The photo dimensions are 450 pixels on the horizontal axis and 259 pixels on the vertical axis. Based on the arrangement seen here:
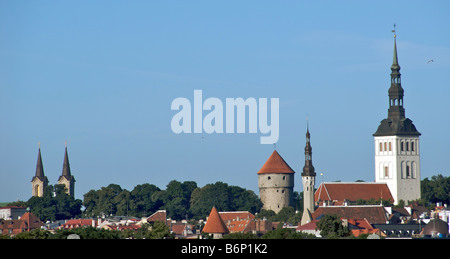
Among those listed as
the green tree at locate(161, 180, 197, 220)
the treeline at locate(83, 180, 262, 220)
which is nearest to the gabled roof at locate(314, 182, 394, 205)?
the treeline at locate(83, 180, 262, 220)

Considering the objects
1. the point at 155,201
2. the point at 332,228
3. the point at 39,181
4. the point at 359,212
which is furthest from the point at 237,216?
the point at 39,181

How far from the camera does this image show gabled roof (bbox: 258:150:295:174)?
13488 centimetres

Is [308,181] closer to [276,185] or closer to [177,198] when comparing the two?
[276,185]

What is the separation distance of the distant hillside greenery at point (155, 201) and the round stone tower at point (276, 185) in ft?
5.09

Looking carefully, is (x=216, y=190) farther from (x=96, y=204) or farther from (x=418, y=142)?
(x=418, y=142)

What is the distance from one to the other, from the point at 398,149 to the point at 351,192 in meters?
6.83

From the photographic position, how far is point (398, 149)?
425 ft

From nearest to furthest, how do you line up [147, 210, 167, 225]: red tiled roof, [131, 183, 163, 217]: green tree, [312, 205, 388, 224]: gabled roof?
[312, 205, 388, 224]: gabled roof
[147, 210, 167, 225]: red tiled roof
[131, 183, 163, 217]: green tree

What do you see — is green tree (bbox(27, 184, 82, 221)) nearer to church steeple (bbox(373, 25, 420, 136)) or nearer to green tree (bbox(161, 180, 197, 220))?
green tree (bbox(161, 180, 197, 220))

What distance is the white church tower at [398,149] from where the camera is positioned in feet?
423

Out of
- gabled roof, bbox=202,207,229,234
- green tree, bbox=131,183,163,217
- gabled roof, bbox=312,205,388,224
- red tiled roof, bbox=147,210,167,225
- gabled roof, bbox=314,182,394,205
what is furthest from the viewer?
green tree, bbox=131,183,163,217

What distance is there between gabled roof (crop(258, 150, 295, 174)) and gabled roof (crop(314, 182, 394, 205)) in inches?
279

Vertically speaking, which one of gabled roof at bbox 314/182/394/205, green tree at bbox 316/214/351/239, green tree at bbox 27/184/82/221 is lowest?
green tree at bbox 316/214/351/239
